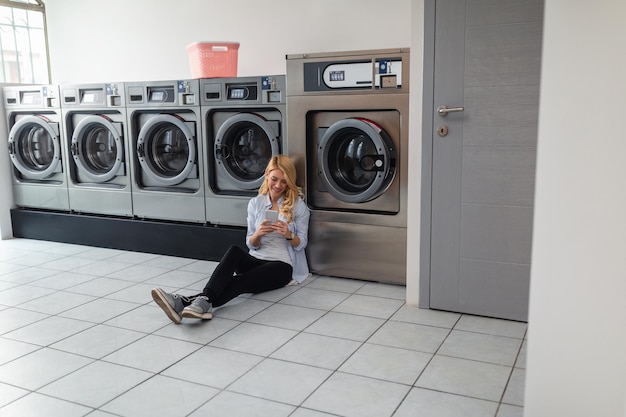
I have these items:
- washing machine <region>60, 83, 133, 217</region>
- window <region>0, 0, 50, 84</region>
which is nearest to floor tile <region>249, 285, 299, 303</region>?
washing machine <region>60, 83, 133, 217</region>

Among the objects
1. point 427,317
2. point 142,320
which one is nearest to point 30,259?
point 142,320

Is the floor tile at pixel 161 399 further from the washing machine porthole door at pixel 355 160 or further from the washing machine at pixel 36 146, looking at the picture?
the washing machine at pixel 36 146

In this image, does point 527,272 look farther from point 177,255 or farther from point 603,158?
point 177,255

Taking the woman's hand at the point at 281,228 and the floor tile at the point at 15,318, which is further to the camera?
the woman's hand at the point at 281,228

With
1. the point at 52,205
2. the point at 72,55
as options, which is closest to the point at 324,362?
the point at 52,205

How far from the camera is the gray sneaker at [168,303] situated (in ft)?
10.2

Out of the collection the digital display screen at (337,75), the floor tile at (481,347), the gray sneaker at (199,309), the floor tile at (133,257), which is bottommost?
the floor tile at (481,347)

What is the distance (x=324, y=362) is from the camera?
266cm

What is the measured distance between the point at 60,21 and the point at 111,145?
180cm

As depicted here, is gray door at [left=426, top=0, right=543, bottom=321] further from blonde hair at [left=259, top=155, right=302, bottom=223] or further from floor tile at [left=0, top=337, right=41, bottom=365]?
floor tile at [left=0, top=337, right=41, bottom=365]

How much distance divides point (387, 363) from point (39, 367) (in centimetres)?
Answer: 161

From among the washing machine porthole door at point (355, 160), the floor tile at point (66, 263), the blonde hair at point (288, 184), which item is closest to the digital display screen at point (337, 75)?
the washing machine porthole door at point (355, 160)

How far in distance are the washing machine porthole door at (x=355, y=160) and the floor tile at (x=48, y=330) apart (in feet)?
5.88

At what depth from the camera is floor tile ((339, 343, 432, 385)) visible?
2.52m
